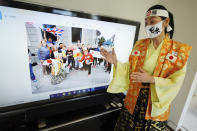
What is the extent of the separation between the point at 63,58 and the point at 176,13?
1556mm

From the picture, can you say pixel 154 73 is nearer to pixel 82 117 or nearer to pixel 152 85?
pixel 152 85

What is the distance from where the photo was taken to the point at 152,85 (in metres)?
0.78

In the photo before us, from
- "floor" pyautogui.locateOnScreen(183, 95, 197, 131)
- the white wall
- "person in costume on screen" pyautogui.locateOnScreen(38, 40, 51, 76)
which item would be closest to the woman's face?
the white wall

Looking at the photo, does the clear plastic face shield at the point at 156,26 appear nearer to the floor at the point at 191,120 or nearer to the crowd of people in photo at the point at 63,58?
the crowd of people in photo at the point at 63,58

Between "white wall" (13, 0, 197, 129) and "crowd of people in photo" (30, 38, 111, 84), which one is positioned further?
"white wall" (13, 0, 197, 129)

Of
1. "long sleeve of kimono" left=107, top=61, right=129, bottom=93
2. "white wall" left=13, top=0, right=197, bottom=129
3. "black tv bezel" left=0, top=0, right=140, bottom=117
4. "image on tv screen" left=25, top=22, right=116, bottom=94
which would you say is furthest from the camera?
"white wall" left=13, top=0, right=197, bottom=129

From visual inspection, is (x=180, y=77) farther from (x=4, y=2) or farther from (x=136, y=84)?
(x=4, y=2)

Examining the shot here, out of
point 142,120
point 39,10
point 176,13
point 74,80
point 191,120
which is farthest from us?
point 191,120

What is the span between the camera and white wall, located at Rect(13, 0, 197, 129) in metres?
1.01

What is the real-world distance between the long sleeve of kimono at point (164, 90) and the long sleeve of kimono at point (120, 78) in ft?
0.70

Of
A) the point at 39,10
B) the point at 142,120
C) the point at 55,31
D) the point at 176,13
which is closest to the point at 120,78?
the point at 142,120

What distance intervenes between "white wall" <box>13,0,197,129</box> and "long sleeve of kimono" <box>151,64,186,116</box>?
2.45 ft

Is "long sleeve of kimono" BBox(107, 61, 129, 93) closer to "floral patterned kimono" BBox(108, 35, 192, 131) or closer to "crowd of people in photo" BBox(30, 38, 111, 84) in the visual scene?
"floral patterned kimono" BBox(108, 35, 192, 131)

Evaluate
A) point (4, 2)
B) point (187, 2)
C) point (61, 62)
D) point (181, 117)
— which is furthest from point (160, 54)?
point (181, 117)
